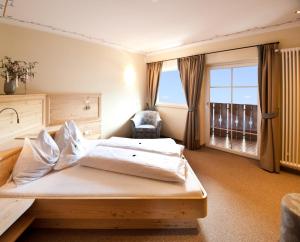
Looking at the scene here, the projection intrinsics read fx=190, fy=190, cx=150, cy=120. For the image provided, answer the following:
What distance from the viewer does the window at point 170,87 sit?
Answer: 4.80 m

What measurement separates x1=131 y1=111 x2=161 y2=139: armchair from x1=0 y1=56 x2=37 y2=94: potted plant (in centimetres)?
228

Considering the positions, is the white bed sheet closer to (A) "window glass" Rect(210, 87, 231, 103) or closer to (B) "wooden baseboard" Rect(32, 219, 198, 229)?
(B) "wooden baseboard" Rect(32, 219, 198, 229)

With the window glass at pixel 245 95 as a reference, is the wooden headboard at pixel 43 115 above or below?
below

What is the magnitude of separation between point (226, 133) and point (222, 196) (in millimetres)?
2029

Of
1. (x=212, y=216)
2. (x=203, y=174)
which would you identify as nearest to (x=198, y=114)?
(x=203, y=174)

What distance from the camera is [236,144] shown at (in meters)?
3.96

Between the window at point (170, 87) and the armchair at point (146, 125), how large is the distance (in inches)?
23.9

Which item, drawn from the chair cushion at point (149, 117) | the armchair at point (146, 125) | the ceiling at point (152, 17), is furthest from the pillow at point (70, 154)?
the chair cushion at point (149, 117)

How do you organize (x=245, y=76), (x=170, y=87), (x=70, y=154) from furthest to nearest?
1. (x=170, y=87)
2. (x=245, y=76)
3. (x=70, y=154)

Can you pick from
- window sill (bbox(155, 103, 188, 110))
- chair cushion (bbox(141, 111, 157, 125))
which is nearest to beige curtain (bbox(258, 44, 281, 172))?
window sill (bbox(155, 103, 188, 110))

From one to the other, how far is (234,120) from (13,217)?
3813mm

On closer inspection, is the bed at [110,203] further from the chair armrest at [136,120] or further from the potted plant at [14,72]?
the chair armrest at [136,120]

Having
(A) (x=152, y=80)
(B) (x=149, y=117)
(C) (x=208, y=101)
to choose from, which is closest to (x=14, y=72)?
(B) (x=149, y=117)

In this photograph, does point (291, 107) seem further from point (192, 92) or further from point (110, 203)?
point (110, 203)
